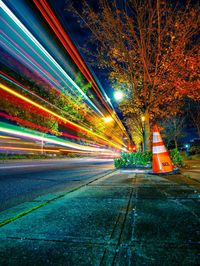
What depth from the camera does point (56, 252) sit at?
167cm

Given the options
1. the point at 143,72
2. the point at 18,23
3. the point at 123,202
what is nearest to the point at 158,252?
the point at 123,202

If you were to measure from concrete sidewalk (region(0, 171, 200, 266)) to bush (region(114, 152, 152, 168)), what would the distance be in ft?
23.7

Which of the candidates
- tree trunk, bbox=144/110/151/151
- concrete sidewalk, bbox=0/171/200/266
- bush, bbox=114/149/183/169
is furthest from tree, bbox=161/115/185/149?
concrete sidewalk, bbox=0/171/200/266

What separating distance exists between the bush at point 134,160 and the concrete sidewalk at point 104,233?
23.7 feet

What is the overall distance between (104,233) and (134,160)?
9.00 metres

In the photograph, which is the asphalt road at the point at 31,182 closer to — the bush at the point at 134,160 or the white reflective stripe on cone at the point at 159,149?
the bush at the point at 134,160

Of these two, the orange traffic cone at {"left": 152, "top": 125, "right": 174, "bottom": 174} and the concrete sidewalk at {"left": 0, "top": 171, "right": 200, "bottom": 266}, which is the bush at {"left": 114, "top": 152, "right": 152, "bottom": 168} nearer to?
the orange traffic cone at {"left": 152, "top": 125, "right": 174, "bottom": 174}

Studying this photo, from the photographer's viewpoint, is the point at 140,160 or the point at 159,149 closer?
the point at 159,149

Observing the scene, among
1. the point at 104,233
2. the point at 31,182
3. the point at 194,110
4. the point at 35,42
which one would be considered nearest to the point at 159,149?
the point at 31,182

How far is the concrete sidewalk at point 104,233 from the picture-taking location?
1.56 meters

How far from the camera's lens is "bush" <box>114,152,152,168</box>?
10.4m

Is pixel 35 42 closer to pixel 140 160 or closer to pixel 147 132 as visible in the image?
pixel 147 132

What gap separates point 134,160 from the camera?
35.4ft

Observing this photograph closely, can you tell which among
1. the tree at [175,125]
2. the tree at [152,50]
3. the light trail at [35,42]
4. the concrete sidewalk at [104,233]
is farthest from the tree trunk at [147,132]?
the tree at [175,125]
